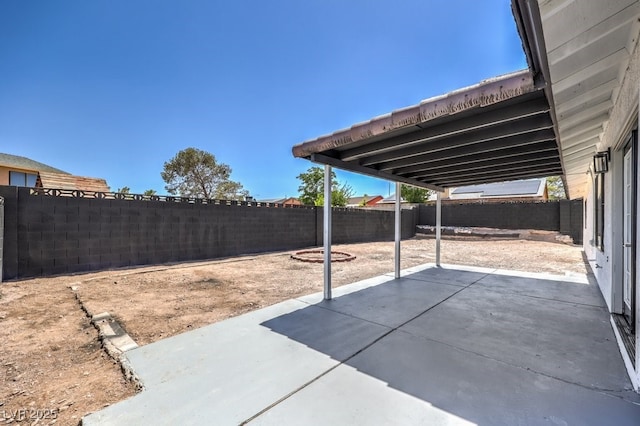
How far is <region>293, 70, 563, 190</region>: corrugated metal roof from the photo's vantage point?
7.18ft

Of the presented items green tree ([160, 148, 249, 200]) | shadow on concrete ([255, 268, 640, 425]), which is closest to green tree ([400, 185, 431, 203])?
green tree ([160, 148, 249, 200])

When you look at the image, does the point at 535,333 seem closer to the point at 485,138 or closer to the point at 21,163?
the point at 485,138

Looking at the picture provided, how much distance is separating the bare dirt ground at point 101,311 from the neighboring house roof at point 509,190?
54.9 feet

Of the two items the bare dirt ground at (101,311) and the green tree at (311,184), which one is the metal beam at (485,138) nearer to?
the bare dirt ground at (101,311)

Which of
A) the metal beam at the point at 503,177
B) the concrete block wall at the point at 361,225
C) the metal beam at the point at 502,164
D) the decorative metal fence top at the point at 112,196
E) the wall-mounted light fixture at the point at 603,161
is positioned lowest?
the concrete block wall at the point at 361,225

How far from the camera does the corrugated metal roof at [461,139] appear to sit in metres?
2.19

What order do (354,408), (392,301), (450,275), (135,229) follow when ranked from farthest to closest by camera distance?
(135,229)
(450,275)
(392,301)
(354,408)

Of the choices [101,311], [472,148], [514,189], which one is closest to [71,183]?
[101,311]

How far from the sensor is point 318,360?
2.31 metres

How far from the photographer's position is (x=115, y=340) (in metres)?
2.82

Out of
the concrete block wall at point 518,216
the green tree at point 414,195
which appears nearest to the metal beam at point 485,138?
the concrete block wall at point 518,216

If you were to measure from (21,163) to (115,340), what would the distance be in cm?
2329

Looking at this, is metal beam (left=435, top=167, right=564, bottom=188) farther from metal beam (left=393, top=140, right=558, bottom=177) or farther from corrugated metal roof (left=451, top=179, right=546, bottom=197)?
corrugated metal roof (left=451, top=179, right=546, bottom=197)

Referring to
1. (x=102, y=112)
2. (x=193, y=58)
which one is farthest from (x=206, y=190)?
(x=193, y=58)
